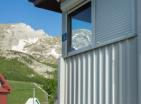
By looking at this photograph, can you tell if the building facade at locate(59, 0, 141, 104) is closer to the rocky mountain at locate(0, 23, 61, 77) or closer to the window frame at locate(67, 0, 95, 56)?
the window frame at locate(67, 0, 95, 56)

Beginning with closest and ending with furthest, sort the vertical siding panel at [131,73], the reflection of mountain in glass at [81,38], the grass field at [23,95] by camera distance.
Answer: the vertical siding panel at [131,73] < the reflection of mountain in glass at [81,38] < the grass field at [23,95]

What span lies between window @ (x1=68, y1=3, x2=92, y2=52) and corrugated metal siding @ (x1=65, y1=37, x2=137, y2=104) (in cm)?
20

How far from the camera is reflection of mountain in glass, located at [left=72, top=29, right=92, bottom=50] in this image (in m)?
7.59

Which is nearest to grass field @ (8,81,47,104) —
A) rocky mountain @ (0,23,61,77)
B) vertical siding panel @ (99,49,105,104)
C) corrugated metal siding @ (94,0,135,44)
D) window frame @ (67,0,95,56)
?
window frame @ (67,0,95,56)

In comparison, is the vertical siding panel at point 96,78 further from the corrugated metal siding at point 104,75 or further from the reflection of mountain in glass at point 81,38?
the reflection of mountain in glass at point 81,38

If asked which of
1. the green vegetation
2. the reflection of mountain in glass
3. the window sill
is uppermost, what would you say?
the green vegetation

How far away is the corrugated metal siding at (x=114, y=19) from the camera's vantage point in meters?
6.67

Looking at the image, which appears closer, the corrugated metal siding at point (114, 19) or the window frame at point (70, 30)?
the corrugated metal siding at point (114, 19)

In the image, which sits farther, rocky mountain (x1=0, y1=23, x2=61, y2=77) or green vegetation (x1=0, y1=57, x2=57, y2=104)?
rocky mountain (x1=0, y1=23, x2=61, y2=77)

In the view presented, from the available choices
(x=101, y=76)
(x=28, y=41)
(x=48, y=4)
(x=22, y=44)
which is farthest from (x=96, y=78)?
(x=28, y=41)

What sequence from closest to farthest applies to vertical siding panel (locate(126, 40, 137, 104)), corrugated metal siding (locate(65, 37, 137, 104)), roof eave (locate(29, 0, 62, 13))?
vertical siding panel (locate(126, 40, 137, 104)) → corrugated metal siding (locate(65, 37, 137, 104)) → roof eave (locate(29, 0, 62, 13))

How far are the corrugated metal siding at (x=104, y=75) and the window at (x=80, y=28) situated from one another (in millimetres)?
203

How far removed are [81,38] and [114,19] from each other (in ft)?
3.19

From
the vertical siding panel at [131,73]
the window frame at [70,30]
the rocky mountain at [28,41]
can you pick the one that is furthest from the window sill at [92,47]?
the rocky mountain at [28,41]
